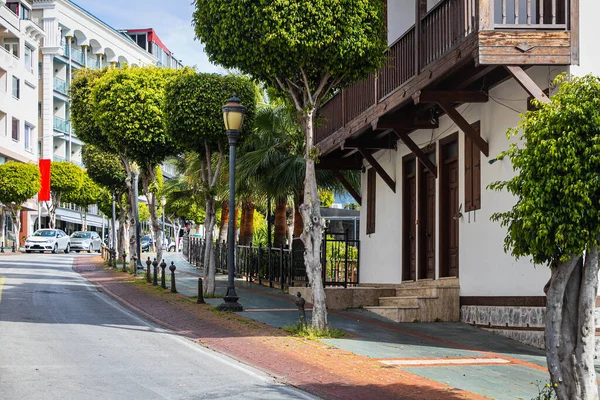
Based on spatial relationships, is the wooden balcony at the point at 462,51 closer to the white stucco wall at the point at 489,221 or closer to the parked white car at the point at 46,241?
the white stucco wall at the point at 489,221

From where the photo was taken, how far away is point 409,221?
19.6 m

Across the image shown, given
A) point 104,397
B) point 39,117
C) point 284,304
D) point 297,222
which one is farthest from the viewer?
point 39,117

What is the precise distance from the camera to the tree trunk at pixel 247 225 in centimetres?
2998

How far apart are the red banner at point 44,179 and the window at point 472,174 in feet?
149

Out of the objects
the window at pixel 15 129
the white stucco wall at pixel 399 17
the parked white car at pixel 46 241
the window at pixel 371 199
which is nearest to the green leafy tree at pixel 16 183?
the parked white car at pixel 46 241

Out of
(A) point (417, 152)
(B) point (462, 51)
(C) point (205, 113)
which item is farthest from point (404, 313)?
(C) point (205, 113)

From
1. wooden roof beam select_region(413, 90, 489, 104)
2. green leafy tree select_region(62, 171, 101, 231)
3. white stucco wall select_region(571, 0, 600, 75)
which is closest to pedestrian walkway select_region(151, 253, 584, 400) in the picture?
wooden roof beam select_region(413, 90, 489, 104)

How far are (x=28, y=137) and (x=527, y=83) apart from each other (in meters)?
55.5

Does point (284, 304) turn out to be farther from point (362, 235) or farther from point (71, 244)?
point (71, 244)

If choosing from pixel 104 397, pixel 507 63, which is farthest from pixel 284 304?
pixel 104 397

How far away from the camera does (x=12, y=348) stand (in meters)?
11.8

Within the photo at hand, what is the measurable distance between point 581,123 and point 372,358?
5.41 metres

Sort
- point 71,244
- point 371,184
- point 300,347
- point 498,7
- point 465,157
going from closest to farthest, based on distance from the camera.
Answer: point 300,347 < point 498,7 < point 465,157 < point 371,184 < point 71,244

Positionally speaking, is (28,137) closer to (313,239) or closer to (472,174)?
(472,174)
